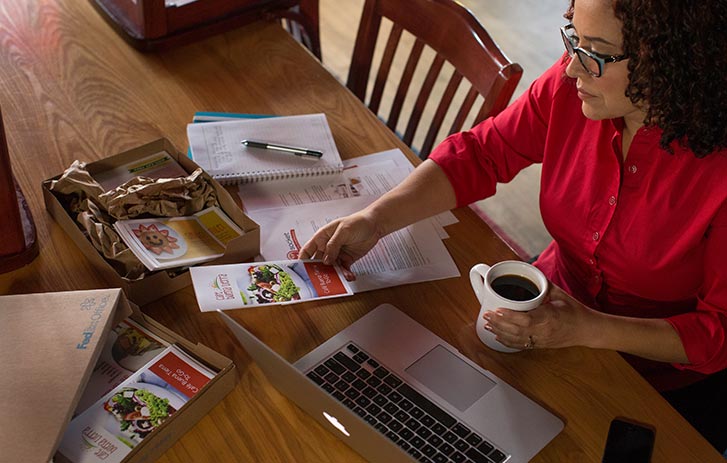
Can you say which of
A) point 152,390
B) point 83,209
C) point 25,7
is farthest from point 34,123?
point 152,390

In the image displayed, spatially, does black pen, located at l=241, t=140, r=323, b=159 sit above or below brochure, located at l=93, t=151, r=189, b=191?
below

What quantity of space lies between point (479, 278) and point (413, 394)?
8.2 inches

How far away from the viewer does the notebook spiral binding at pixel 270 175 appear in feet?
5.00

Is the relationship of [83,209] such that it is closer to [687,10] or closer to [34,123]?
[34,123]

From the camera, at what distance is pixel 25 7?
6.20 ft

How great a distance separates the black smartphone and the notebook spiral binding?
71cm

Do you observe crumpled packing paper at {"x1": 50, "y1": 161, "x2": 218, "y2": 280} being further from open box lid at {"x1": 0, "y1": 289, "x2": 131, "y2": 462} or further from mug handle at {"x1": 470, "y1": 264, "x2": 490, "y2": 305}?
mug handle at {"x1": 470, "y1": 264, "x2": 490, "y2": 305}

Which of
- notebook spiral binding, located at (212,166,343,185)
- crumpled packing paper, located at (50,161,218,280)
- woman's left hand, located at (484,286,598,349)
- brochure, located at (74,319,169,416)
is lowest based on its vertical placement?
woman's left hand, located at (484,286,598,349)

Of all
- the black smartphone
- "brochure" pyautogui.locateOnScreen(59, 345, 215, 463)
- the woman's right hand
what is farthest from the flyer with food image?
the black smartphone

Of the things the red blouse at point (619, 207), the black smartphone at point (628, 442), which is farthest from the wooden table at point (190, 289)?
the red blouse at point (619, 207)

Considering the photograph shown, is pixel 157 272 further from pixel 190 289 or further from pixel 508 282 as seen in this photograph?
pixel 508 282

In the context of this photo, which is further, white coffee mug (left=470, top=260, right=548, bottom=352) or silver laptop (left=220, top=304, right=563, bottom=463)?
white coffee mug (left=470, top=260, right=548, bottom=352)

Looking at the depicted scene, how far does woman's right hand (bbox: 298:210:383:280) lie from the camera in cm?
138

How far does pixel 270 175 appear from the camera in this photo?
1.55 meters
